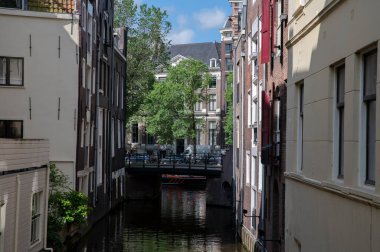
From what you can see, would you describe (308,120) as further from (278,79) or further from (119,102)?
(119,102)

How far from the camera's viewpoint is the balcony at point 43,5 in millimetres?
24156

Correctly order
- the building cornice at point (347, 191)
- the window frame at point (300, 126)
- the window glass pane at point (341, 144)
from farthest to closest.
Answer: the window frame at point (300, 126)
the window glass pane at point (341, 144)
the building cornice at point (347, 191)

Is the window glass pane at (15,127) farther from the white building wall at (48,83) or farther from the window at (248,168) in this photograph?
the window at (248,168)

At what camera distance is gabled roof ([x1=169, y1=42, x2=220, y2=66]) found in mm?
78062

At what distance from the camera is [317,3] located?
9.28 meters

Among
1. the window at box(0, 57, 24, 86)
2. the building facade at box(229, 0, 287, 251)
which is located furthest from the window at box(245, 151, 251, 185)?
the window at box(0, 57, 24, 86)

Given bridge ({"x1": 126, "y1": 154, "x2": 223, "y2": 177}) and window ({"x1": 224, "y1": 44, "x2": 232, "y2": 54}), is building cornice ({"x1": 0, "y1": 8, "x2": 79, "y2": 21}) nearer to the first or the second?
bridge ({"x1": 126, "y1": 154, "x2": 223, "y2": 177})

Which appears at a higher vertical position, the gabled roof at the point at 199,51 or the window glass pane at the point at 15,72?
the gabled roof at the point at 199,51

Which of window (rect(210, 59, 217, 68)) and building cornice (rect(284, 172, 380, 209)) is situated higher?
window (rect(210, 59, 217, 68))

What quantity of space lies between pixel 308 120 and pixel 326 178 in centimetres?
148

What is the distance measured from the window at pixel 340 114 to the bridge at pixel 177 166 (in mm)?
32125

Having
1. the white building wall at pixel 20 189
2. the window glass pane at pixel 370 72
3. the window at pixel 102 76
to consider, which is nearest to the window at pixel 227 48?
the window at pixel 102 76

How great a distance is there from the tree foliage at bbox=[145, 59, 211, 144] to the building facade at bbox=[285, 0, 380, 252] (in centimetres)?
4175

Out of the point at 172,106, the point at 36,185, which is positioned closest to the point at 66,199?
the point at 36,185
